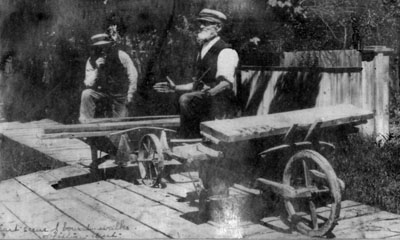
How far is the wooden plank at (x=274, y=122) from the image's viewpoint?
403 cm

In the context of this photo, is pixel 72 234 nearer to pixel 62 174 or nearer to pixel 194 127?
pixel 194 127

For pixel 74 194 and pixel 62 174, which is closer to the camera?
pixel 74 194

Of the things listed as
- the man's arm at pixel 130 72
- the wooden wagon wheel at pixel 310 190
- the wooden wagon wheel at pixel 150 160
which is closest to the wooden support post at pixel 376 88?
the wooden wagon wheel at pixel 310 190

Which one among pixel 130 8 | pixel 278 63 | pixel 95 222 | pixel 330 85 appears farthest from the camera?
pixel 130 8

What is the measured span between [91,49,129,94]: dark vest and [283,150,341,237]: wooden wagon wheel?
3.52 m

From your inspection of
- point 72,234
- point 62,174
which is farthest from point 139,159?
point 72,234

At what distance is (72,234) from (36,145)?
18.0 feet

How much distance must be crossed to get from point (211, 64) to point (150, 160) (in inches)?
52.3

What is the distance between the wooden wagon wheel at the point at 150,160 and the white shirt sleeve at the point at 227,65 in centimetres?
107

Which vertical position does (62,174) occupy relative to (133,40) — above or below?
below

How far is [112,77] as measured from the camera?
7.29 meters

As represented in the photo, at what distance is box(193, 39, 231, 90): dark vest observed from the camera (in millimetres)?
5508

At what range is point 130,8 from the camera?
8.70 m

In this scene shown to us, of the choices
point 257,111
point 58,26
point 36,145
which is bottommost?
point 36,145
